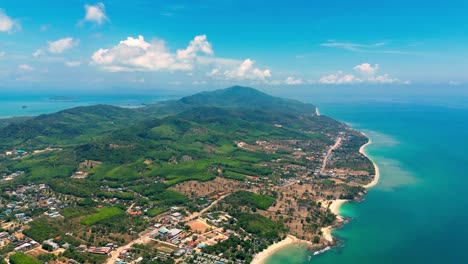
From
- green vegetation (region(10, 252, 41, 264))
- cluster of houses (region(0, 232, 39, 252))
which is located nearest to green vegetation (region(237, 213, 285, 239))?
green vegetation (region(10, 252, 41, 264))

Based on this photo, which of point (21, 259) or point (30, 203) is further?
point (30, 203)

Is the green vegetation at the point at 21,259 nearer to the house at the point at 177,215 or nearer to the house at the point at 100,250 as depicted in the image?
the house at the point at 100,250

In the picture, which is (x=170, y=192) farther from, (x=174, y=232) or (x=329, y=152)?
(x=329, y=152)

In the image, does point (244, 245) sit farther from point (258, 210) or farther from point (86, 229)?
point (86, 229)

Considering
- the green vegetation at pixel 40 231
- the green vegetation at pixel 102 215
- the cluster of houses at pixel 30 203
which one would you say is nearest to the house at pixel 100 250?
the green vegetation at pixel 40 231

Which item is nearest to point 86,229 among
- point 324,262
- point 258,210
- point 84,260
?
point 84,260

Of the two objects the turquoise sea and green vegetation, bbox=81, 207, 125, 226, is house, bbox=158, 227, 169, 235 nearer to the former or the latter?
green vegetation, bbox=81, 207, 125, 226

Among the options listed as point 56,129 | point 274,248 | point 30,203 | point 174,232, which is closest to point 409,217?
point 274,248

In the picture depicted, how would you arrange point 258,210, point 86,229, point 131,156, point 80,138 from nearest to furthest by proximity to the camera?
1. point 86,229
2. point 258,210
3. point 131,156
4. point 80,138
